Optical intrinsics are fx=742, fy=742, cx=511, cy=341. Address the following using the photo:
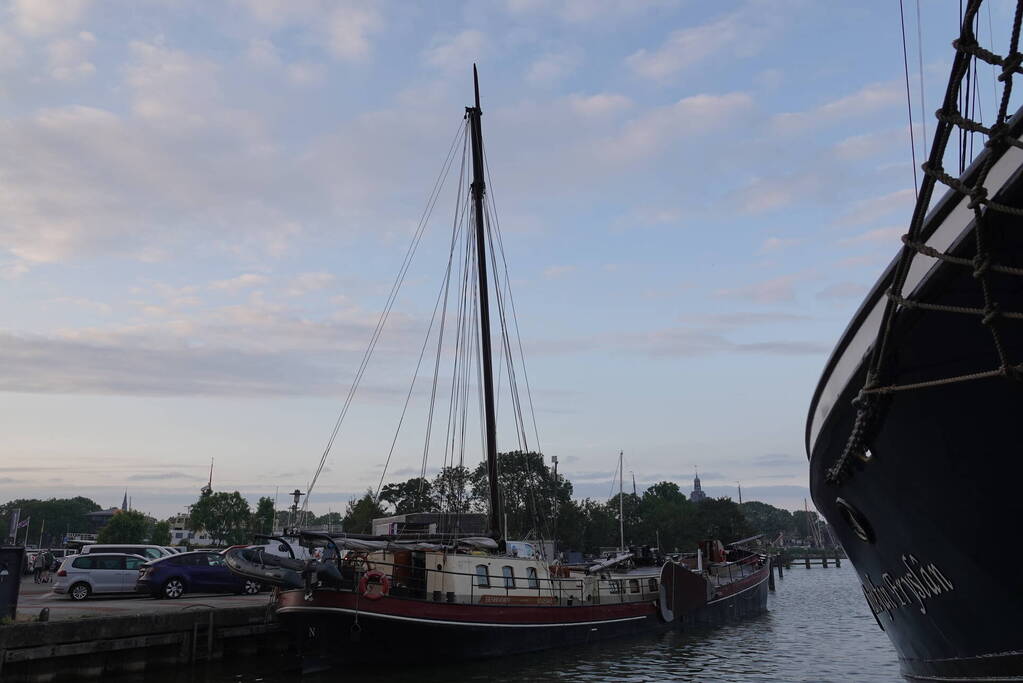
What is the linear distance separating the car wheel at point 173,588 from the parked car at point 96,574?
4.12ft

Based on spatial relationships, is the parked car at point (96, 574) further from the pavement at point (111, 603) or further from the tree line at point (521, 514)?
the tree line at point (521, 514)

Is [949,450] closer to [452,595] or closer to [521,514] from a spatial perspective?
[452,595]

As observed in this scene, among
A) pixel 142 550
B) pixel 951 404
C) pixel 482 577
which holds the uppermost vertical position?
pixel 951 404

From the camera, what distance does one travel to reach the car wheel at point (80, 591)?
2245 centimetres


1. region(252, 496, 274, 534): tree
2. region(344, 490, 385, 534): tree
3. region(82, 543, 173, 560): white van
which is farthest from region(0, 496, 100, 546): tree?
region(82, 543, 173, 560): white van

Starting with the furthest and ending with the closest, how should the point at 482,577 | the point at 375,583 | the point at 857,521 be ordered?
the point at 482,577, the point at 375,583, the point at 857,521

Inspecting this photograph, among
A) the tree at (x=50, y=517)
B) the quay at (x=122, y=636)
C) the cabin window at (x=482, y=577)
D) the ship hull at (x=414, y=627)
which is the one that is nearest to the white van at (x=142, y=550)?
the quay at (x=122, y=636)

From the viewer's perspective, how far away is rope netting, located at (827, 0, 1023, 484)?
459cm

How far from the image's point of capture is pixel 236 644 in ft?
65.0

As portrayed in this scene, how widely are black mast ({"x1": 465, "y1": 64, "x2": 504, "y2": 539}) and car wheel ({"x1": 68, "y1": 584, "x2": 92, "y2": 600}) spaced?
12.6 metres

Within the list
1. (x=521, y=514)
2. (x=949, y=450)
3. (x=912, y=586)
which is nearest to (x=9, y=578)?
(x=912, y=586)

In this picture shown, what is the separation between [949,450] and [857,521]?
1.95m

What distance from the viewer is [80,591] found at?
22656 mm

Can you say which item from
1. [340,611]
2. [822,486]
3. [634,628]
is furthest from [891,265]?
[634,628]
